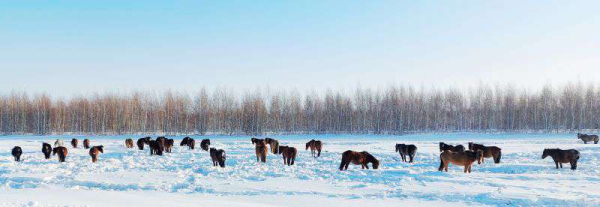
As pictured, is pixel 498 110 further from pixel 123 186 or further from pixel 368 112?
pixel 123 186

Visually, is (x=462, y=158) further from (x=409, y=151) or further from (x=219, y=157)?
(x=219, y=157)

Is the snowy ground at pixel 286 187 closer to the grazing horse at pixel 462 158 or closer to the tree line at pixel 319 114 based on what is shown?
the grazing horse at pixel 462 158

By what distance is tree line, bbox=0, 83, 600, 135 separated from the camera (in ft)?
210

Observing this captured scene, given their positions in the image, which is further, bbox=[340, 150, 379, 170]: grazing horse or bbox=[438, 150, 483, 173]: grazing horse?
bbox=[340, 150, 379, 170]: grazing horse

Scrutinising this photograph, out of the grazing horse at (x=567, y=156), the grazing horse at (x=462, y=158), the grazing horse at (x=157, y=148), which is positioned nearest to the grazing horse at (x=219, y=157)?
the grazing horse at (x=157, y=148)

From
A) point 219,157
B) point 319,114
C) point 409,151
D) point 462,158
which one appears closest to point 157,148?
point 219,157

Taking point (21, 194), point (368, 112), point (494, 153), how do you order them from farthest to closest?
point (368, 112), point (494, 153), point (21, 194)

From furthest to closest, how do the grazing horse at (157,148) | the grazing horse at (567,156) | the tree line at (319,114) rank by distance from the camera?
the tree line at (319,114) → the grazing horse at (157,148) → the grazing horse at (567,156)

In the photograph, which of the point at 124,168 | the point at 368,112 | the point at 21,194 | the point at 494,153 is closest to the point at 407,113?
the point at 368,112

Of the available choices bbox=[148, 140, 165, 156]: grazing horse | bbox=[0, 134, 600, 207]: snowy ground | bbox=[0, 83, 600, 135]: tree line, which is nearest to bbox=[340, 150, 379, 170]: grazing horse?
bbox=[0, 134, 600, 207]: snowy ground

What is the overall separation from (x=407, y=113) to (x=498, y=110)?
14658 mm

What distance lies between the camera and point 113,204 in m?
8.43

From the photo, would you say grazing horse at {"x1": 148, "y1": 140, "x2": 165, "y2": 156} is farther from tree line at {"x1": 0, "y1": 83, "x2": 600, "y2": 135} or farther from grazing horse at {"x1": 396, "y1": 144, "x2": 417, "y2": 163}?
tree line at {"x1": 0, "y1": 83, "x2": 600, "y2": 135}

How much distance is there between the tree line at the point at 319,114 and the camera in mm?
64062
